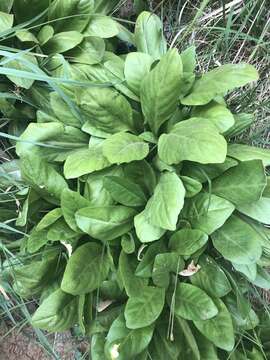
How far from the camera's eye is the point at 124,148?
3.49 ft

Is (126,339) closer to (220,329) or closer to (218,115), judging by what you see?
(220,329)

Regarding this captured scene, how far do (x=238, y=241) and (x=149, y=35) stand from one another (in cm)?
49

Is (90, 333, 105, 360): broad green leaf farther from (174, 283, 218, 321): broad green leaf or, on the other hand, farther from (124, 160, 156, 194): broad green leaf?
(124, 160, 156, 194): broad green leaf

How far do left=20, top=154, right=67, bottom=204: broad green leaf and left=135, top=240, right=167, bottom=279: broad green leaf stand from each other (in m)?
0.22

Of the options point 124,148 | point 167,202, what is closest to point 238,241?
point 167,202

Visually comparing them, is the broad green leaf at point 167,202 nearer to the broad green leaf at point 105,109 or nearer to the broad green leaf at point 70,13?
the broad green leaf at point 105,109

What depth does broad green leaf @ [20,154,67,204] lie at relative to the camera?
1110mm

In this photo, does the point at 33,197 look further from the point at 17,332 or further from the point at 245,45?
the point at 245,45

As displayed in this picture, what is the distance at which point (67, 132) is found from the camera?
3.83ft

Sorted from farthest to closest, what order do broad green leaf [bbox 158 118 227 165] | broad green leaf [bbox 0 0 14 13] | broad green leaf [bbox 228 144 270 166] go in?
broad green leaf [bbox 0 0 14 13], broad green leaf [bbox 228 144 270 166], broad green leaf [bbox 158 118 227 165]

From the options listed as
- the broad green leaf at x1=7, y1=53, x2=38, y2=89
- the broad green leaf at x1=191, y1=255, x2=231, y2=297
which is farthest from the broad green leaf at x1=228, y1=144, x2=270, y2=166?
the broad green leaf at x1=7, y1=53, x2=38, y2=89

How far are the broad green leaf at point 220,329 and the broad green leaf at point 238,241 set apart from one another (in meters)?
0.12

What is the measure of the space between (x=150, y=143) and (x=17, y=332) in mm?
585

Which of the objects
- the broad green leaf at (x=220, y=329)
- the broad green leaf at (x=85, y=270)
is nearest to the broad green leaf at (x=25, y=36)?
the broad green leaf at (x=85, y=270)
